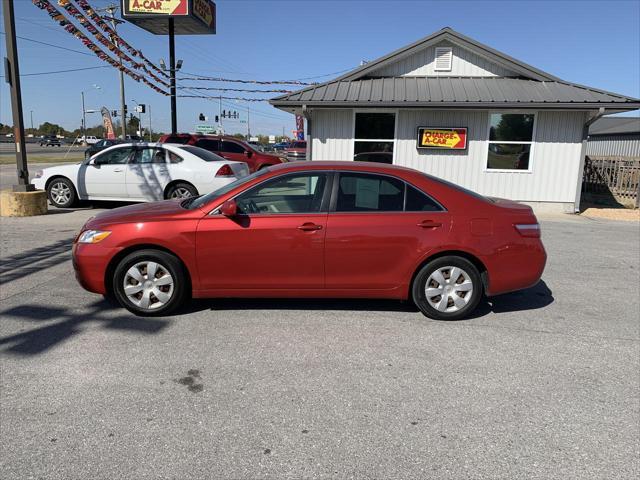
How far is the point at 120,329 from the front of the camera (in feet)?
14.3

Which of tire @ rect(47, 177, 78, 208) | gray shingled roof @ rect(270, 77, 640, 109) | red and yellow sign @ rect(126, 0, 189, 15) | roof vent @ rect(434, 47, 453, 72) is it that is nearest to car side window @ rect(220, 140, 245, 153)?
gray shingled roof @ rect(270, 77, 640, 109)

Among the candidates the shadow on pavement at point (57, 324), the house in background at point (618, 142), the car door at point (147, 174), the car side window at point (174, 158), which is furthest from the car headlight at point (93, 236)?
the house in background at point (618, 142)

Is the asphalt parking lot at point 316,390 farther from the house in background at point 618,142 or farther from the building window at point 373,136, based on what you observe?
the house in background at point 618,142

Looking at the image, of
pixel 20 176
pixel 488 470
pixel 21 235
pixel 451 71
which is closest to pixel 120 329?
pixel 488 470

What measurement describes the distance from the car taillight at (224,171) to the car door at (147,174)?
3.70 feet

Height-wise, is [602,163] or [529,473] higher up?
[602,163]

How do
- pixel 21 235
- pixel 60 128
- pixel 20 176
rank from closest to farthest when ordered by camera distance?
pixel 21 235 < pixel 20 176 < pixel 60 128

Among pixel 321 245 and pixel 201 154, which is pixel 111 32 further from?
pixel 321 245

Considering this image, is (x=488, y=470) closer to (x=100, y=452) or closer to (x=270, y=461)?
(x=270, y=461)

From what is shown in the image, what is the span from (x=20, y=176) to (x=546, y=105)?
40.7 feet

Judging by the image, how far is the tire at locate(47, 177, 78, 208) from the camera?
11406 mm

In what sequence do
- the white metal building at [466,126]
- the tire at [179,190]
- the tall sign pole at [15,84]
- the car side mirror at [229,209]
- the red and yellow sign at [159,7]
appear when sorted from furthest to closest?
the red and yellow sign at [159,7] < the white metal building at [466,126] < the tire at [179,190] < the tall sign pole at [15,84] < the car side mirror at [229,209]

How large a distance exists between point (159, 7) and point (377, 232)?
59.3 ft

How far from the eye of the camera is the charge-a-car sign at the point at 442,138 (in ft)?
43.5
